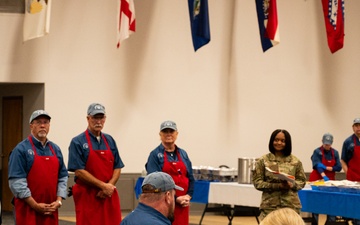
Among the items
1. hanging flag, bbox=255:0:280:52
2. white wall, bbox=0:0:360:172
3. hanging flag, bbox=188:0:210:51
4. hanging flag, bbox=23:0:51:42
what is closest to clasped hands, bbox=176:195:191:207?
hanging flag, bbox=23:0:51:42

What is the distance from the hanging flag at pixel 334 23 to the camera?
1697cm

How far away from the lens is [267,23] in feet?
53.9

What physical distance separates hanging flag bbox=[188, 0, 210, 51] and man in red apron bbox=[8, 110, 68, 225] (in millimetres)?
7969

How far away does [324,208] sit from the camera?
1077 cm

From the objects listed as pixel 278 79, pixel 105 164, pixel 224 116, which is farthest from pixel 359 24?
pixel 105 164

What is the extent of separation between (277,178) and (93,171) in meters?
1.88

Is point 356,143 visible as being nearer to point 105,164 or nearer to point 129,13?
point 129,13

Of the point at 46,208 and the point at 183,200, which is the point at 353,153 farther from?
the point at 46,208

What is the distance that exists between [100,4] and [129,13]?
1044 millimetres

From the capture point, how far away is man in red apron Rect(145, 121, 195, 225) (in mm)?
9569

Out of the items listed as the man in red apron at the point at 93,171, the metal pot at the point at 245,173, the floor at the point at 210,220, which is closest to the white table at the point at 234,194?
the metal pot at the point at 245,173

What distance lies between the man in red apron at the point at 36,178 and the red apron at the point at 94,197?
1.37ft

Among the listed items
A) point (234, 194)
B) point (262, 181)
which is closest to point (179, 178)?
point (262, 181)

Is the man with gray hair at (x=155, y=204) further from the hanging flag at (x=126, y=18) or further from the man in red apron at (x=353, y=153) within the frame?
the hanging flag at (x=126, y=18)
